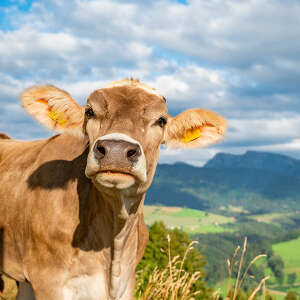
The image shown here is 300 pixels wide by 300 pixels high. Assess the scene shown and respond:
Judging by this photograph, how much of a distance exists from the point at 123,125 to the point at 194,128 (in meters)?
1.79

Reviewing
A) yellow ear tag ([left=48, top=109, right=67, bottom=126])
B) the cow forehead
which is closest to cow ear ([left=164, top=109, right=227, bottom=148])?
the cow forehead

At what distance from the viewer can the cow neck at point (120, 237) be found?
15.6 feet

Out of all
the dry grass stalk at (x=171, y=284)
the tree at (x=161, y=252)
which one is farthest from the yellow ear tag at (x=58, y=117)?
the tree at (x=161, y=252)

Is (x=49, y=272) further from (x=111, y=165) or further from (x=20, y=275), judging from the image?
(x=111, y=165)

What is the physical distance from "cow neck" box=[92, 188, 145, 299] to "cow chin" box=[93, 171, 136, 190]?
48 centimetres

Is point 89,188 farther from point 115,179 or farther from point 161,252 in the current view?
point 161,252

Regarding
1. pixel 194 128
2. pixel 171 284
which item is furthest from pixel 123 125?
pixel 171 284

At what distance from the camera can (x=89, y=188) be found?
5.15 metres

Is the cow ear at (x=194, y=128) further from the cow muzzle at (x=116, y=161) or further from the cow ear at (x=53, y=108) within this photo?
the cow muzzle at (x=116, y=161)

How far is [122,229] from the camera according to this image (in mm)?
5043

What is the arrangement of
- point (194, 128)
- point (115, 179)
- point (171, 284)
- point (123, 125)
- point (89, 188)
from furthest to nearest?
1. point (171, 284)
2. point (194, 128)
3. point (89, 188)
4. point (123, 125)
5. point (115, 179)

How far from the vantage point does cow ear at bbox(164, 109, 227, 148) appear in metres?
5.62

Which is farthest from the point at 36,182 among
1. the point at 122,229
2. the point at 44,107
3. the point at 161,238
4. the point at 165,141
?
the point at 161,238

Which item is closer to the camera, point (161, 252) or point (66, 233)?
point (66, 233)
